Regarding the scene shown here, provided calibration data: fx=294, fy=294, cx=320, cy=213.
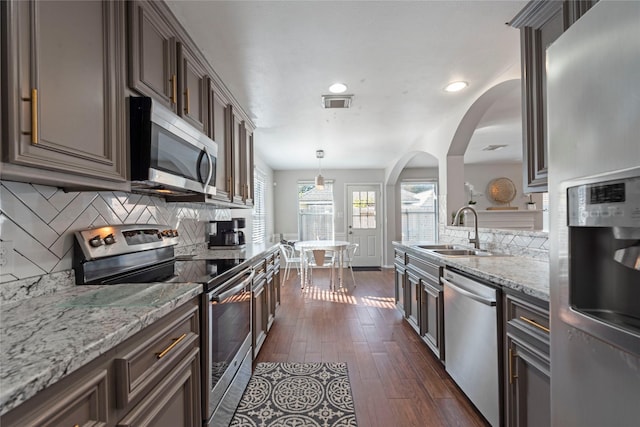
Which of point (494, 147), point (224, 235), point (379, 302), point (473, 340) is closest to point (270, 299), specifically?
point (224, 235)

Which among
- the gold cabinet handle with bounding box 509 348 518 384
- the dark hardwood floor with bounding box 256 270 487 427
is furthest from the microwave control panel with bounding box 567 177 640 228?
the dark hardwood floor with bounding box 256 270 487 427

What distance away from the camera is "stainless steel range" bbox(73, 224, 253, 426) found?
1.32 meters

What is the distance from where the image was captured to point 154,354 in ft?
3.10

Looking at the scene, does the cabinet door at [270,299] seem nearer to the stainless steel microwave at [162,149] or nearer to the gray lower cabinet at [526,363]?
the stainless steel microwave at [162,149]

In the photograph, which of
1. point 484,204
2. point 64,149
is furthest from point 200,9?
point 484,204

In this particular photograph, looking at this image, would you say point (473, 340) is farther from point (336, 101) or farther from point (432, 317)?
point (336, 101)

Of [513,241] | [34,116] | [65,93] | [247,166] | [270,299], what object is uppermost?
[247,166]

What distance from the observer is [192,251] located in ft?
8.12

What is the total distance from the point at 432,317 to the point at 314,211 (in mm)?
4638

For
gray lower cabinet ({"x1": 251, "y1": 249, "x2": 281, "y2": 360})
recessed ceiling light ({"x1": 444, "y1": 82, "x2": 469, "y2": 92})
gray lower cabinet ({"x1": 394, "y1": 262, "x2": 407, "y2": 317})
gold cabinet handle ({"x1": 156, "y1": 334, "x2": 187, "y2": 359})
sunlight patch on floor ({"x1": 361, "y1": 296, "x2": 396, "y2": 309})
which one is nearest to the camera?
gold cabinet handle ({"x1": 156, "y1": 334, "x2": 187, "y2": 359})

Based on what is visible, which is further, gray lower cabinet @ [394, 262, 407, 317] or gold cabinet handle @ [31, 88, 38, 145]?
gray lower cabinet @ [394, 262, 407, 317]

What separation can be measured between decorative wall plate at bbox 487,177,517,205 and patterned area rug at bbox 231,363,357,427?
602 cm

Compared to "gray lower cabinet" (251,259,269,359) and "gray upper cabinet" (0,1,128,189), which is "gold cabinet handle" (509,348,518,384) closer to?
"gray lower cabinet" (251,259,269,359)

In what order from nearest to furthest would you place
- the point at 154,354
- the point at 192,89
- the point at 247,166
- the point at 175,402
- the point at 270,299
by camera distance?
the point at 154,354 < the point at 175,402 < the point at 192,89 < the point at 270,299 < the point at 247,166
